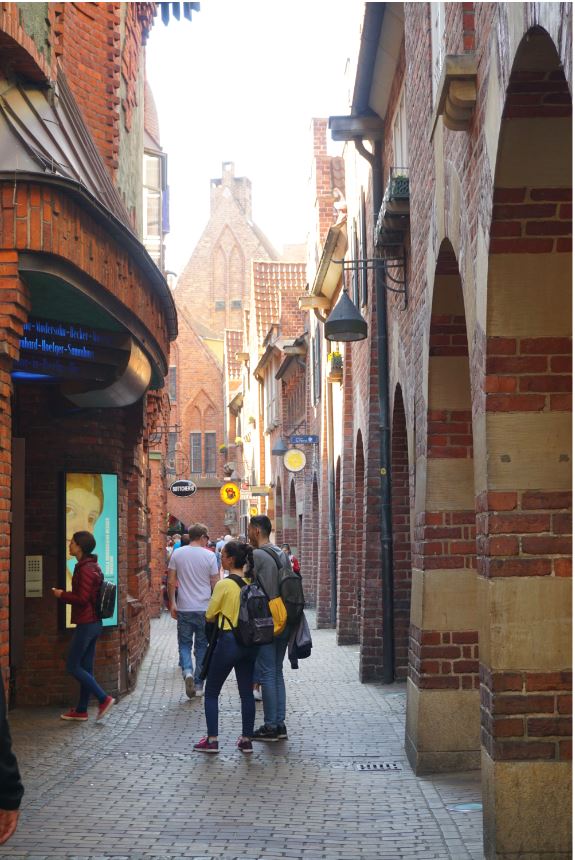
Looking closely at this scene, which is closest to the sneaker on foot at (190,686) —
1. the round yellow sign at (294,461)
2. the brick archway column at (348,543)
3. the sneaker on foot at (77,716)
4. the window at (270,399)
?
the sneaker on foot at (77,716)

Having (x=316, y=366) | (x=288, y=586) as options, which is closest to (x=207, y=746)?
(x=288, y=586)

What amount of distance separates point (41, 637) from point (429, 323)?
5.83 metres

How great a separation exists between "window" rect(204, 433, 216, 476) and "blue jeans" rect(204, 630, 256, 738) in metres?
56.7

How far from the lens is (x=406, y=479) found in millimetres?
14570

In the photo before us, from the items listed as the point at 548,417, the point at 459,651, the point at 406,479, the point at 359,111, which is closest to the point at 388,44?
the point at 359,111

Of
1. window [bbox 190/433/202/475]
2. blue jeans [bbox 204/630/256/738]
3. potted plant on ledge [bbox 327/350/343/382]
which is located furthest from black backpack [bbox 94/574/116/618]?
window [bbox 190/433/202/475]

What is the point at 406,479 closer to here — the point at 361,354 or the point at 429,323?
the point at 361,354

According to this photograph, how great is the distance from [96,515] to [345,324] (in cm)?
327

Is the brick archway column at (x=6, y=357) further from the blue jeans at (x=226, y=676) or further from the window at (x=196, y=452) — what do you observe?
the window at (x=196, y=452)

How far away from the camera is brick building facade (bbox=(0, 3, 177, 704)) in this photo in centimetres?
848

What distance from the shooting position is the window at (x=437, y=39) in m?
8.33

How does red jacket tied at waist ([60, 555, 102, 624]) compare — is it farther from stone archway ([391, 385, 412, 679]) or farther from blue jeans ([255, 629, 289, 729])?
stone archway ([391, 385, 412, 679])

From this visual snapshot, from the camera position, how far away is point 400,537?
571 inches

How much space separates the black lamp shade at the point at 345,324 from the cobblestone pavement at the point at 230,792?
12.7ft
